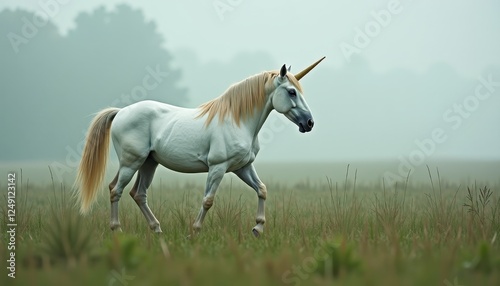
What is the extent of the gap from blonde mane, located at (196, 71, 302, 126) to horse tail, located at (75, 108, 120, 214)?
1.48 meters

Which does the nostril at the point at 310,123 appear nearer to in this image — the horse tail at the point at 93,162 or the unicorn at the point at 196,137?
the unicorn at the point at 196,137

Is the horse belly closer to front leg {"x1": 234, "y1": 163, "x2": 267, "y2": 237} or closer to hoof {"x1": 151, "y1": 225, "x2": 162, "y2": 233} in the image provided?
front leg {"x1": 234, "y1": 163, "x2": 267, "y2": 237}

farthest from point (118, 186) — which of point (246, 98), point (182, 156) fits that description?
point (246, 98)

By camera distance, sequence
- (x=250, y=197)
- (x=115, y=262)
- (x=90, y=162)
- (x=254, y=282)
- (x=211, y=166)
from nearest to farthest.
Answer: (x=254, y=282), (x=115, y=262), (x=211, y=166), (x=90, y=162), (x=250, y=197)

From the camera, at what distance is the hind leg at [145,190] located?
19.8 ft

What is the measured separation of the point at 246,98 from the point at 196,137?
707 millimetres

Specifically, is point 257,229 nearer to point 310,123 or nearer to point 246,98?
point 310,123

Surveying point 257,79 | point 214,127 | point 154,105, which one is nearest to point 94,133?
point 154,105

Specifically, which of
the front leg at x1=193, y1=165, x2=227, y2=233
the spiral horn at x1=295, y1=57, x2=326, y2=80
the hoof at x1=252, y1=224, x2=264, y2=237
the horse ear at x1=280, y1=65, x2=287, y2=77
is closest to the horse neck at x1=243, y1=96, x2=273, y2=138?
the horse ear at x1=280, y1=65, x2=287, y2=77

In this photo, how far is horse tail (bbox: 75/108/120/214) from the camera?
242 inches

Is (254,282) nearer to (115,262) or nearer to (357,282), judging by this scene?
(357,282)

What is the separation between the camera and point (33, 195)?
1014 cm

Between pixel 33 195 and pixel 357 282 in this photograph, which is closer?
pixel 357 282

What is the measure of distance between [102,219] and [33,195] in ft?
14.4
